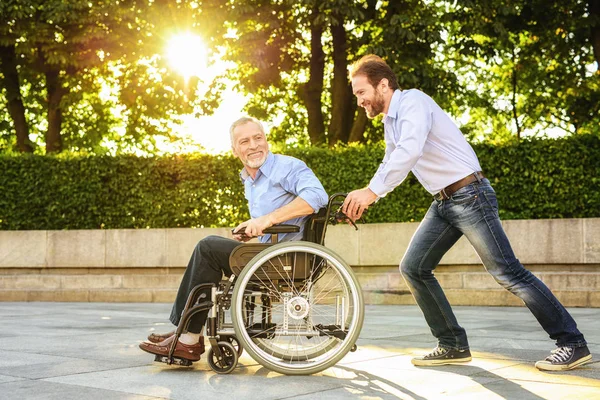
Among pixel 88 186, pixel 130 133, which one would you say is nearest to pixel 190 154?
pixel 88 186

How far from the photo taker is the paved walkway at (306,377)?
4227 mm

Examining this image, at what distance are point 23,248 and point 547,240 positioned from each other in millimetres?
8058

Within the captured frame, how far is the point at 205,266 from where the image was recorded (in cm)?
495

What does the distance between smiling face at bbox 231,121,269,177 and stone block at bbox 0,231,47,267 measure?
944cm

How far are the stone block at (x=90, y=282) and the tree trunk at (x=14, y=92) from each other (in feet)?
25.4

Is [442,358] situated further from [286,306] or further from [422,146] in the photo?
[422,146]

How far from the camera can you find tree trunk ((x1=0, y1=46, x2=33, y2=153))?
19922mm

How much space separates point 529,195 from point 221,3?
805 centimetres

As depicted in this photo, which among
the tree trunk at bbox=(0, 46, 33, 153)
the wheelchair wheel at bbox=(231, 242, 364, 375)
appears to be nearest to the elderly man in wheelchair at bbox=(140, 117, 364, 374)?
the wheelchair wheel at bbox=(231, 242, 364, 375)

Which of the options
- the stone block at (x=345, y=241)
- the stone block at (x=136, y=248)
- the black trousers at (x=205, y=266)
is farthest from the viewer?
the stone block at (x=136, y=248)

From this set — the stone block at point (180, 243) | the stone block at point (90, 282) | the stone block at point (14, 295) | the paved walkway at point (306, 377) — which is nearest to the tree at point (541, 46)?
the stone block at point (180, 243)

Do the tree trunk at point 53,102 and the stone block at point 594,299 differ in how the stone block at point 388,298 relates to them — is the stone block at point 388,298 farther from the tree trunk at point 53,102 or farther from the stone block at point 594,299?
the tree trunk at point 53,102

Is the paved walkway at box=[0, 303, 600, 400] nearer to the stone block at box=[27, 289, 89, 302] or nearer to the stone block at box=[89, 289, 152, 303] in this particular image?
the stone block at box=[89, 289, 152, 303]

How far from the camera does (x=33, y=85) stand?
74.6 feet
